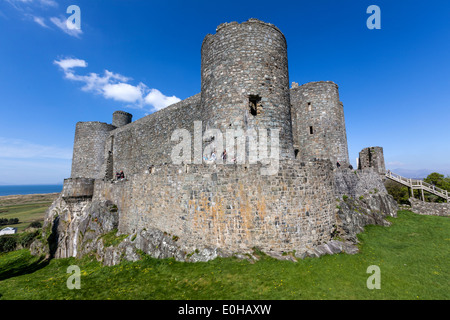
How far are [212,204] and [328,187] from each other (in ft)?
18.8

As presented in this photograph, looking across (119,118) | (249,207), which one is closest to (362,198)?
(249,207)

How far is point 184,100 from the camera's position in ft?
58.0

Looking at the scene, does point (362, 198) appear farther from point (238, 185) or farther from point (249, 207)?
point (238, 185)

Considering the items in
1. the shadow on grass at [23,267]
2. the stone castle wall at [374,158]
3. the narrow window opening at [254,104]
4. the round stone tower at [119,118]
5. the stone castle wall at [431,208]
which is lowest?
the shadow on grass at [23,267]

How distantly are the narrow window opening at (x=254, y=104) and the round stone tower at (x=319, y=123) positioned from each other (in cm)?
827

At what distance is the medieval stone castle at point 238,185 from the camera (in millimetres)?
8164

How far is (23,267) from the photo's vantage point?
16.9 meters

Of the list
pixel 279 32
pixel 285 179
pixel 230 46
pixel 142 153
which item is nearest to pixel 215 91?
pixel 230 46

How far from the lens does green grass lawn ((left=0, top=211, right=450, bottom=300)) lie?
601cm

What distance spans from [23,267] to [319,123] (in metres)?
27.7

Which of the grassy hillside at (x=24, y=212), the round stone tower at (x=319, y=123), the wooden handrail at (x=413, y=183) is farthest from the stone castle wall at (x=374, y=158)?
the grassy hillside at (x=24, y=212)

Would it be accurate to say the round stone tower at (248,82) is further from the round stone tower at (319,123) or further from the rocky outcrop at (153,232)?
the round stone tower at (319,123)

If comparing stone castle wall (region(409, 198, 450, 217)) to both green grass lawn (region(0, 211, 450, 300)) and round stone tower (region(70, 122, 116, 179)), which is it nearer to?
green grass lawn (region(0, 211, 450, 300))

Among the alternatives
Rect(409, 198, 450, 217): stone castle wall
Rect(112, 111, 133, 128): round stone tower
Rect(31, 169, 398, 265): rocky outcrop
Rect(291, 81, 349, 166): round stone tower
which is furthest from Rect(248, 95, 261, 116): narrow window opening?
Rect(112, 111, 133, 128): round stone tower
